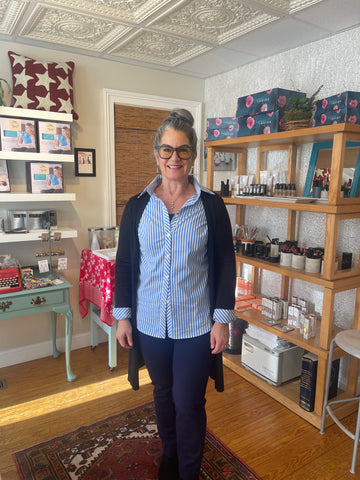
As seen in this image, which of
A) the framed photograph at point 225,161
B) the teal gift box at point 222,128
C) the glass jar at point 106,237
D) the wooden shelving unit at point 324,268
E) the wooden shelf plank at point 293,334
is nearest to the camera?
the wooden shelving unit at point 324,268

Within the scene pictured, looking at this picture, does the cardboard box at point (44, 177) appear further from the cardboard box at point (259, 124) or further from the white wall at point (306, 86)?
the white wall at point (306, 86)

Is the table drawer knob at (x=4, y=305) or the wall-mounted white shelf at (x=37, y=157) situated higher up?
the wall-mounted white shelf at (x=37, y=157)

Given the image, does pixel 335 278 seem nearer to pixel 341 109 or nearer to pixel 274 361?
pixel 274 361

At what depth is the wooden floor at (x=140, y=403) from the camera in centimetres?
188

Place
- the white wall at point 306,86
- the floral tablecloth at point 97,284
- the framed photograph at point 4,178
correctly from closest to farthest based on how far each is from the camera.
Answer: the white wall at point 306,86 → the framed photograph at point 4,178 → the floral tablecloth at point 97,284

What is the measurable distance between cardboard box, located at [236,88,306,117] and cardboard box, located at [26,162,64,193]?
54.9 inches

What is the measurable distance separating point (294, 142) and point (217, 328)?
1570 mm

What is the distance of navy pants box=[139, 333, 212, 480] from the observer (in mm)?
1474

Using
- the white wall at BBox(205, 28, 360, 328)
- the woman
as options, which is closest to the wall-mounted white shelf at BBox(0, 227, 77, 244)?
the woman

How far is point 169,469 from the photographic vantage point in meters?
1.69

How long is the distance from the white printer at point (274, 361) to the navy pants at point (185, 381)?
1050mm

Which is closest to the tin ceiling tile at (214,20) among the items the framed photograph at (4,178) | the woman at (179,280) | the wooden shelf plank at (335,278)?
the woman at (179,280)

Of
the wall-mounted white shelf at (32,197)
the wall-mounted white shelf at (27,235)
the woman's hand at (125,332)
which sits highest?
the wall-mounted white shelf at (32,197)

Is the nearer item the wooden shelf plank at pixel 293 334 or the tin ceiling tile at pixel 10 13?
the tin ceiling tile at pixel 10 13
